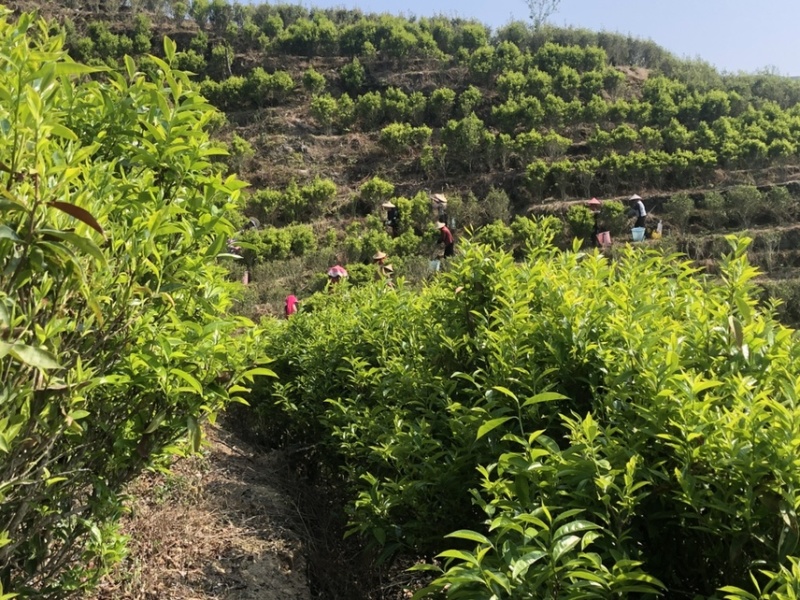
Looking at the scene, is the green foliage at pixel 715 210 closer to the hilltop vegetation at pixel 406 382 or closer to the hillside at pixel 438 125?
the hillside at pixel 438 125

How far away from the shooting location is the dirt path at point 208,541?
251cm

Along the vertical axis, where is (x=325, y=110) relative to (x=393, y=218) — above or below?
above

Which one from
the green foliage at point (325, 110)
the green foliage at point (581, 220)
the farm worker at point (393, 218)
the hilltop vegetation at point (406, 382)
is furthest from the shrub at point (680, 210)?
the hilltop vegetation at point (406, 382)

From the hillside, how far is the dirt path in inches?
256

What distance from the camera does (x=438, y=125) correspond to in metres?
18.9

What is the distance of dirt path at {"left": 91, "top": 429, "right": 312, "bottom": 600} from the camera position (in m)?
2.51

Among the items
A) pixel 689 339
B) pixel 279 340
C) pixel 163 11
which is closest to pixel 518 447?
pixel 689 339

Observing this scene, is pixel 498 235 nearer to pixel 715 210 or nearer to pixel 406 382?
pixel 715 210

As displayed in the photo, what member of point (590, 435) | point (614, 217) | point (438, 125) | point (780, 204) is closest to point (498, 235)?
point (614, 217)

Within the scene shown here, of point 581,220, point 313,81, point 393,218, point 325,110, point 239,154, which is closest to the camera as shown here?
point 581,220

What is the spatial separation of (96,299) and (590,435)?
1.12m

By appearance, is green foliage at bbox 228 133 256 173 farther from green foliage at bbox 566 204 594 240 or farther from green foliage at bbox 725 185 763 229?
Answer: green foliage at bbox 725 185 763 229

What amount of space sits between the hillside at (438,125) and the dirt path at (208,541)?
6.50m

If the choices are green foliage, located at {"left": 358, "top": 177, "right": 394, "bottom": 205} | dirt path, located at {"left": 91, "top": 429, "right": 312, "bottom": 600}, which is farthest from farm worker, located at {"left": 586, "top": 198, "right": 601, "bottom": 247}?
dirt path, located at {"left": 91, "top": 429, "right": 312, "bottom": 600}
